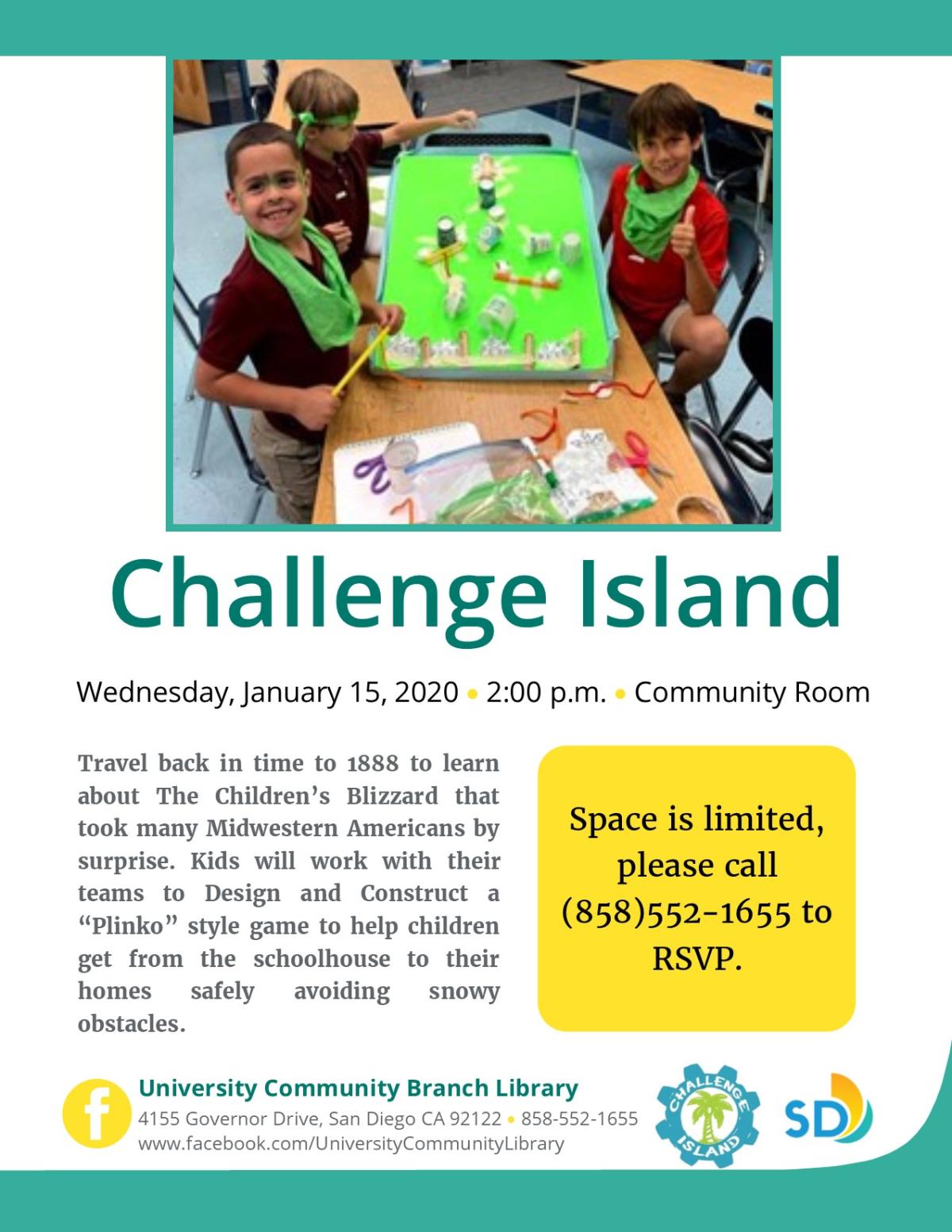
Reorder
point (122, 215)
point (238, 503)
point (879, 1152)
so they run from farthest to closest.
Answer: point (238, 503), point (879, 1152), point (122, 215)

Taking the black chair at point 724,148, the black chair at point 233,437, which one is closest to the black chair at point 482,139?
the black chair at point 233,437

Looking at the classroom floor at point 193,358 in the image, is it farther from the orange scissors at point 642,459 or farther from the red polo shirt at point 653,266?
the orange scissors at point 642,459

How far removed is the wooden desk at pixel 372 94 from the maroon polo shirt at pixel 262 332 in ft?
3.53

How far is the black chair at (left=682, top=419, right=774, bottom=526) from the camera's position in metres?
1.79

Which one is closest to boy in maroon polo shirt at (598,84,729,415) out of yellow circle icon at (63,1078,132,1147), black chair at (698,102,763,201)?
yellow circle icon at (63,1078,132,1147)

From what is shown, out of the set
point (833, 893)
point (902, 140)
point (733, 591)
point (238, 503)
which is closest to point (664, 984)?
point (833, 893)

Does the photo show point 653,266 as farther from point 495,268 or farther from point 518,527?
point 518,527

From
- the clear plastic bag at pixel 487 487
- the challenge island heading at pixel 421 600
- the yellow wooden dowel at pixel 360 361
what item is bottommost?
the challenge island heading at pixel 421 600

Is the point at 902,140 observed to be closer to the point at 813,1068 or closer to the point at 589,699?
the point at 589,699

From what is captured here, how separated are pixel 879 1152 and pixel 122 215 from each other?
1.57 metres

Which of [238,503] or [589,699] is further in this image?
[238,503]

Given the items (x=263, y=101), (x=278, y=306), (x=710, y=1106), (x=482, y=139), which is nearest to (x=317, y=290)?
(x=278, y=306)

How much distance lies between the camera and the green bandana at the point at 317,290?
1433 millimetres

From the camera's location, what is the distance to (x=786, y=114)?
3.80ft
